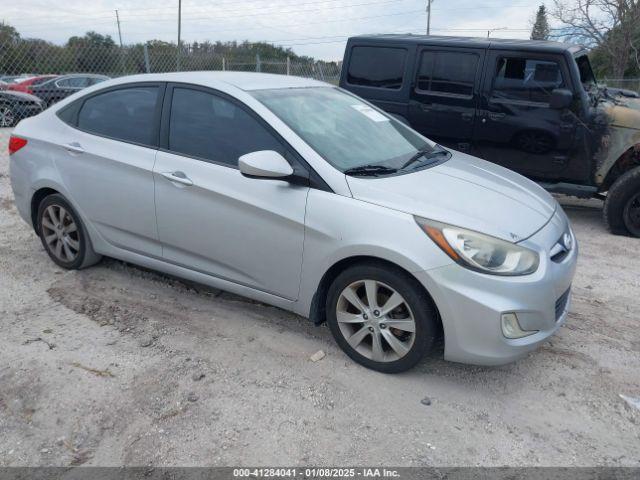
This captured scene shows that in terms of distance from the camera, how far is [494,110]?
6.18 metres

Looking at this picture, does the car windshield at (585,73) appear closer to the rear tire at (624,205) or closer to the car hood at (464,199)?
the rear tire at (624,205)

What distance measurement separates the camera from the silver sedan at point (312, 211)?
9.35 ft

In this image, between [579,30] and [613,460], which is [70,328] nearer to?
[613,460]

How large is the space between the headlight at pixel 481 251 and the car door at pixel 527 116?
3626 mm

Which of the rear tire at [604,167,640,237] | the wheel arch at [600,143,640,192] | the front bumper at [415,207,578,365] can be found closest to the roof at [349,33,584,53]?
the wheel arch at [600,143,640,192]

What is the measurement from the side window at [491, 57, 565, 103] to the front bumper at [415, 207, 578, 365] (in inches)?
142

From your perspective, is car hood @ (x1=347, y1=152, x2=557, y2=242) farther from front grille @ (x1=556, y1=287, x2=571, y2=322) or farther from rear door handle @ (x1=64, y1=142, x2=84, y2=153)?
rear door handle @ (x1=64, y1=142, x2=84, y2=153)

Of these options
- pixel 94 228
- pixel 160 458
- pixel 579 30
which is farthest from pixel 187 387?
pixel 579 30

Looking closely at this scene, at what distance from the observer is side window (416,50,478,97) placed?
6262 millimetres

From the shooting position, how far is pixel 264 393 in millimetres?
2990

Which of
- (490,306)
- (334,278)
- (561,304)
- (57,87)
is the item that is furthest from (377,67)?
(57,87)

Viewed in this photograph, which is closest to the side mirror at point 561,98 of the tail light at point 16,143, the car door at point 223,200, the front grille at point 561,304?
the front grille at point 561,304

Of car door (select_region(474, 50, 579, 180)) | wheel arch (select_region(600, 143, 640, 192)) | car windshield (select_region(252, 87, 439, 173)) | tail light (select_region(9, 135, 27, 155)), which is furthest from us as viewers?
car door (select_region(474, 50, 579, 180))

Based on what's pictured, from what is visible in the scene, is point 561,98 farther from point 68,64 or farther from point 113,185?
point 68,64
